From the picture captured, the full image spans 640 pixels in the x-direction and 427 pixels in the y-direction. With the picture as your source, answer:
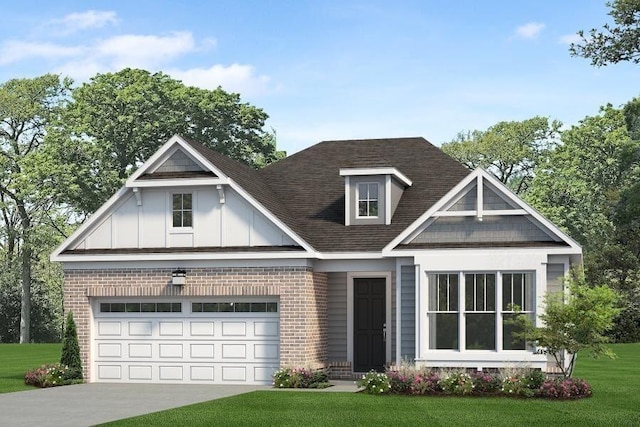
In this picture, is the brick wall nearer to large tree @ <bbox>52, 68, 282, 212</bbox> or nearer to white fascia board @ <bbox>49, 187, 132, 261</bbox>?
white fascia board @ <bbox>49, 187, 132, 261</bbox>

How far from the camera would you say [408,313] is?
85.7 ft

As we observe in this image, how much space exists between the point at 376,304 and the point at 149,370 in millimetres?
6643

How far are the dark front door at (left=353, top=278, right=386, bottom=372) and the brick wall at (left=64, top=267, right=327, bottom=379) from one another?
98 cm

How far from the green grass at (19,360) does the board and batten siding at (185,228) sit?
4.26m

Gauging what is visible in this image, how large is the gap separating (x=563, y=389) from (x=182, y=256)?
10749mm

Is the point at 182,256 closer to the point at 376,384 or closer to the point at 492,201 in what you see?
the point at 376,384

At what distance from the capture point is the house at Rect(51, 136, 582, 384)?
25.2 meters

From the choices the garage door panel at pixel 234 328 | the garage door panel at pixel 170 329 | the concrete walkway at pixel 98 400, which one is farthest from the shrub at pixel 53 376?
the garage door panel at pixel 234 328

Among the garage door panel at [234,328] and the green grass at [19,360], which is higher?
the garage door panel at [234,328]

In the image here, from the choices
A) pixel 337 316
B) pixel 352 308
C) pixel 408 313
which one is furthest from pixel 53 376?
pixel 408 313

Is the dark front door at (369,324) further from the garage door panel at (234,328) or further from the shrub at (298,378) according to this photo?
the garage door panel at (234,328)

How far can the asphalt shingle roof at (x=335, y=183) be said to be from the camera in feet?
90.9

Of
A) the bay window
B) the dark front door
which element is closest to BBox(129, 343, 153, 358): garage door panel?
the dark front door

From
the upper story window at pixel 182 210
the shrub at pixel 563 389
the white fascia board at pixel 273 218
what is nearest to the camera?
the shrub at pixel 563 389
